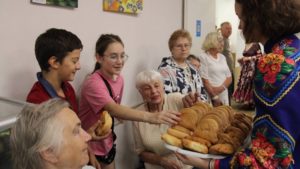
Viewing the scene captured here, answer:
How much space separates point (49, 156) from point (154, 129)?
95 cm

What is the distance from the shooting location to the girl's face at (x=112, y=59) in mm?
1710

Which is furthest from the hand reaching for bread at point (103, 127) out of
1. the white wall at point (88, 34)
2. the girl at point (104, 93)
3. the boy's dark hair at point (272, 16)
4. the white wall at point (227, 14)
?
the white wall at point (227, 14)

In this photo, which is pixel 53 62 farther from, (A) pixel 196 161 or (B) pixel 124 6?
(B) pixel 124 6

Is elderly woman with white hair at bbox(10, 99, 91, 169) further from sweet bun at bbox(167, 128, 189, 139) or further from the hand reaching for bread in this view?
sweet bun at bbox(167, 128, 189, 139)

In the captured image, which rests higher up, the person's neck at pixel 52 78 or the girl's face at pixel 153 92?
the person's neck at pixel 52 78

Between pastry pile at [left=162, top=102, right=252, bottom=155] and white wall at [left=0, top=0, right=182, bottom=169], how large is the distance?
841 millimetres

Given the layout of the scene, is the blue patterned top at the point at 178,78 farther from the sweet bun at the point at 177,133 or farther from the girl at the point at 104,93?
the sweet bun at the point at 177,133

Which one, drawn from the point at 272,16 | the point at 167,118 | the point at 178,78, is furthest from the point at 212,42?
the point at 272,16

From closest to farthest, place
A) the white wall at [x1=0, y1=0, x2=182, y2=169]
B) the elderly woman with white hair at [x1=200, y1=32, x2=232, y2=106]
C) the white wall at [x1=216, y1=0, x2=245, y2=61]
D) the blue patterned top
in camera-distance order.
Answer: the white wall at [x1=0, y1=0, x2=182, y2=169]
the blue patterned top
the elderly woman with white hair at [x1=200, y1=32, x2=232, y2=106]
the white wall at [x1=216, y1=0, x2=245, y2=61]

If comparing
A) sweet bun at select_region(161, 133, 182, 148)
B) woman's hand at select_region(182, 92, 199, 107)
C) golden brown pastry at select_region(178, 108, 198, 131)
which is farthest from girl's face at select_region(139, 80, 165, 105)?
sweet bun at select_region(161, 133, 182, 148)

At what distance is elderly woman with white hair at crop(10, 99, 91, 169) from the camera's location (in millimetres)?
932

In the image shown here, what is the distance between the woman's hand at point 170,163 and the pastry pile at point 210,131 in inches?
19.5

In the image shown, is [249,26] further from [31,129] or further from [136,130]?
[136,130]

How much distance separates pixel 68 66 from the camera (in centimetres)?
141
